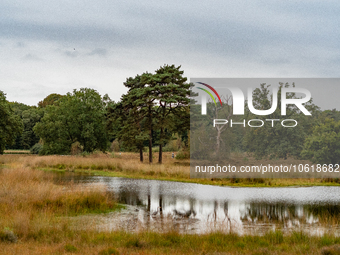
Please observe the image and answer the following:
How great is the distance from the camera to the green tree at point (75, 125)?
4953 cm

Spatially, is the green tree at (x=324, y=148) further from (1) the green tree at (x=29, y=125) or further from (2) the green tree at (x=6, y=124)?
(1) the green tree at (x=29, y=125)

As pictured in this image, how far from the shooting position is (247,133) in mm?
45062

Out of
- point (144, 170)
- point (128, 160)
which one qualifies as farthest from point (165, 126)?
point (144, 170)

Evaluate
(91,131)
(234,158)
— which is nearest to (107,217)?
(234,158)

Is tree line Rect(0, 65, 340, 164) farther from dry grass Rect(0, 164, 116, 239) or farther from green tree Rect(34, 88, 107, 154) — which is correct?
dry grass Rect(0, 164, 116, 239)

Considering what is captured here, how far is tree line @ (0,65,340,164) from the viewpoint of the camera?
1443 inches

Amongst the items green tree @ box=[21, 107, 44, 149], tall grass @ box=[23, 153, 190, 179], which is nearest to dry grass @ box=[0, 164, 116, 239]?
tall grass @ box=[23, 153, 190, 179]

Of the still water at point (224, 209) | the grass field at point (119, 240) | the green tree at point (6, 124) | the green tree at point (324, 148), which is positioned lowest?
the still water at point (224, 209)

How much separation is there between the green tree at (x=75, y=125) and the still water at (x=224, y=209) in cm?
3065

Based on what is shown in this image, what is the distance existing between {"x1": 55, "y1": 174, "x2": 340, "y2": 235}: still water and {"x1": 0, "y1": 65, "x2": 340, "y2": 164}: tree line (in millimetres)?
16251

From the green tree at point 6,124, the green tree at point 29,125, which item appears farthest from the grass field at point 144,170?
the green tree at point 29,125

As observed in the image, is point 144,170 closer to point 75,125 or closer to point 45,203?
point 45,203

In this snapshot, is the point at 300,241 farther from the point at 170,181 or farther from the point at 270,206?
the point at 170,181

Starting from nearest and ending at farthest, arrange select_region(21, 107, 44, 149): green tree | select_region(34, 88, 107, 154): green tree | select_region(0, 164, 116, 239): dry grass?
1. select_region(0, 164, 116, 239): dry grass
2. select_region(34, 88, 107, 154): green tree
3. select_region(21, 107, 44, 149): green tree
